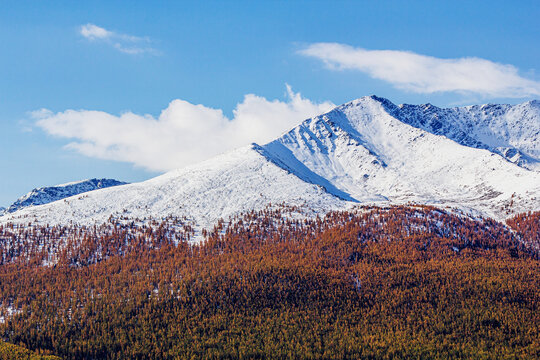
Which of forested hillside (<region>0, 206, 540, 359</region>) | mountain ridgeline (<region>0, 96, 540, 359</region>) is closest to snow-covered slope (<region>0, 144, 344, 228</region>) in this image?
mountain ridgeline (<region>0, 96, 540, 359</region>)

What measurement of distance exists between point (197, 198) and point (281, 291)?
47756 mm

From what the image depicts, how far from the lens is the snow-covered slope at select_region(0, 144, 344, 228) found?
303 feet

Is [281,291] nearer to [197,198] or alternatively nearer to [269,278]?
[269,278]

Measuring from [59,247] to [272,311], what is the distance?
1596 inches

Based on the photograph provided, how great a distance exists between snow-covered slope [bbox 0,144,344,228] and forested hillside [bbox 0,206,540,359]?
10240mm

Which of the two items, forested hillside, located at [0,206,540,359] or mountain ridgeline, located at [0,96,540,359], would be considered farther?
mountain ridgeline, located at [0,96,540,359]

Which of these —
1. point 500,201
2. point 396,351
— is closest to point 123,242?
point 396,351

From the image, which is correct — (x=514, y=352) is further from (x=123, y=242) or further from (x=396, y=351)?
(x=123, y=242)

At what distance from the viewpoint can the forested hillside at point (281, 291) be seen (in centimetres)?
4956

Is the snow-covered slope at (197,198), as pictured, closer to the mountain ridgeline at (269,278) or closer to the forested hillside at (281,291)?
the mountain ridgeline at (269,278)

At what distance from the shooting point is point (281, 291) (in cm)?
5997

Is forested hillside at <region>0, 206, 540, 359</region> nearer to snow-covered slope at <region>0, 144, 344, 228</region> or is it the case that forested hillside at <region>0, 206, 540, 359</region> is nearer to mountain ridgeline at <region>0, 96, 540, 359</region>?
mountain ridgeline at <region>0, 96, 540, 359</region>

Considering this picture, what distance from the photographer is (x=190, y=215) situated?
91688 millimetres

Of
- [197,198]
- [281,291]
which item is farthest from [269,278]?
[197,198]
